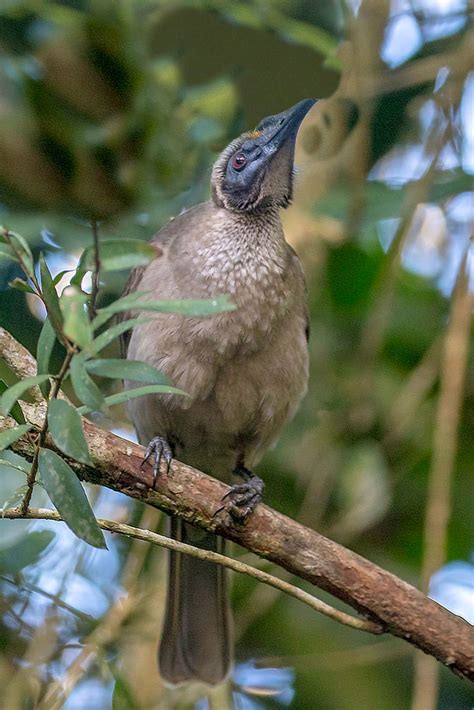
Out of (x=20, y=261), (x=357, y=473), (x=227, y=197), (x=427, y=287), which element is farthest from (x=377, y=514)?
(x=20, y=261)

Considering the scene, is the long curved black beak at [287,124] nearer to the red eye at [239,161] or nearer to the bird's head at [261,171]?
the bird's head at [261,171]

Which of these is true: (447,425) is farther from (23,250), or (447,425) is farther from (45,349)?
(23,250)

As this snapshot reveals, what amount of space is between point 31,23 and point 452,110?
1908 mm

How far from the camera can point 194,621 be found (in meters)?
4.02

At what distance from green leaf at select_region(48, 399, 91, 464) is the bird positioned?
4.40 feet

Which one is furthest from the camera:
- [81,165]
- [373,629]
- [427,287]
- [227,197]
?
[427,287]

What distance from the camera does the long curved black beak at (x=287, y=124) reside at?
364 centimetres

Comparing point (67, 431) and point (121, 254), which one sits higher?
point (121, 254)

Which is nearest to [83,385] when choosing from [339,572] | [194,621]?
[339,572]

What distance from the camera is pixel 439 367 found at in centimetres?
469

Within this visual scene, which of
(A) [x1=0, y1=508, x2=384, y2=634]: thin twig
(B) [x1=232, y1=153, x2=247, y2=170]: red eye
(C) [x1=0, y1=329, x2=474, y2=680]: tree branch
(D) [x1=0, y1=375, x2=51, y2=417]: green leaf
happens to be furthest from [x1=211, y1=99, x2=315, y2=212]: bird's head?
(D) [x1=0, y1=375, x2=51, y2=417]: green leaf

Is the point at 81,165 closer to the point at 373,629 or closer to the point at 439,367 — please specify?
the point at 373,629

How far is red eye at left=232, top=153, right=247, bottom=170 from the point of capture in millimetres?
3926

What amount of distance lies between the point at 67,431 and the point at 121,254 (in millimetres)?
366
